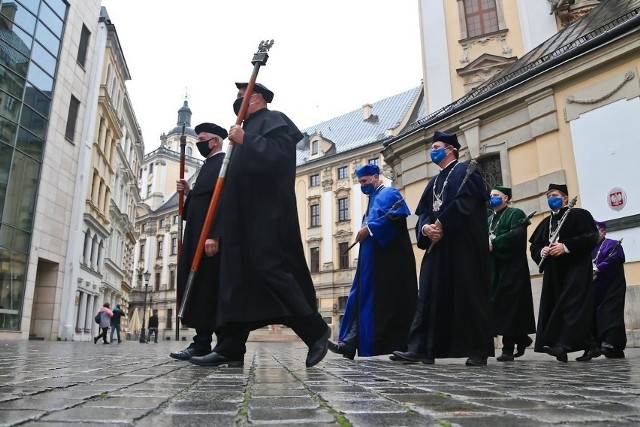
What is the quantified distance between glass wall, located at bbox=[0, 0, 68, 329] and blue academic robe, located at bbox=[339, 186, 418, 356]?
52.9 ft

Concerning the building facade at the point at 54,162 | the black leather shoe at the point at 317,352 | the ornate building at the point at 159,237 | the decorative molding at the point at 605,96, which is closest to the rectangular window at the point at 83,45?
the building facade at the point at 54,162

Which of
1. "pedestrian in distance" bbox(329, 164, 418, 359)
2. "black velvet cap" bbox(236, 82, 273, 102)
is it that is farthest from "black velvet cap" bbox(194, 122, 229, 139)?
"pedestrian in distance" bbox(329, 164, 418, 359)

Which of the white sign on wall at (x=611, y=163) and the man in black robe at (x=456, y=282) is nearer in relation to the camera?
the man in black robe at (x=456, y=282)

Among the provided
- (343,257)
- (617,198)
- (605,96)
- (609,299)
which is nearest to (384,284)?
(609,299)

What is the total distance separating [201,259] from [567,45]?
1199 cm

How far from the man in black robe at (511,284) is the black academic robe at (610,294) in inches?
44.2

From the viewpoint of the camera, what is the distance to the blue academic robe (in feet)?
20.0

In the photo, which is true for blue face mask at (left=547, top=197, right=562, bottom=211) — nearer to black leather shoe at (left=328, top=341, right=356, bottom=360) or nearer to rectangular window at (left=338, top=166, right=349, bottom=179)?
black leather shoe at (left=328, top=341, right=356, bottom=360)

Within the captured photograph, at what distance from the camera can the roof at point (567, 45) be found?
1202 centimetres

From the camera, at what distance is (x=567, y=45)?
1323 cm

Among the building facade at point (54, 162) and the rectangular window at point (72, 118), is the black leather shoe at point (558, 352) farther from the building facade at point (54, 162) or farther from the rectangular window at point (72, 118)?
the rectangular window at point (72, 118)

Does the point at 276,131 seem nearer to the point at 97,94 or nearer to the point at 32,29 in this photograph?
the point at 32,29

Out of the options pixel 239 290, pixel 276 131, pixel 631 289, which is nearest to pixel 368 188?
pixel 276 131

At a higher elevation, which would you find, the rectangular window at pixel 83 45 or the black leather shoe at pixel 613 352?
the rectangular window at pixel 83 45
